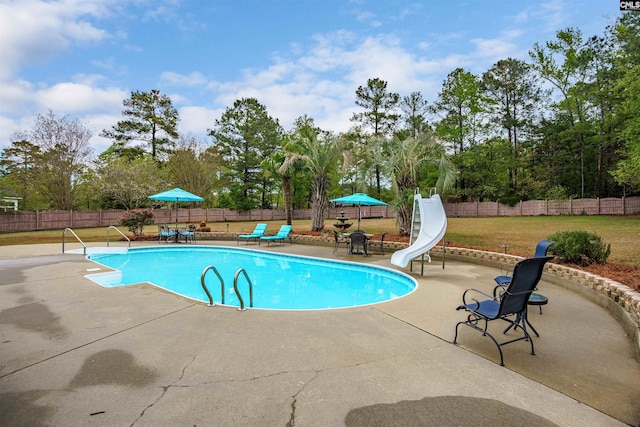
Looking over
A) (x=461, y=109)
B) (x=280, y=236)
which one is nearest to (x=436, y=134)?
(x=280, y=236)

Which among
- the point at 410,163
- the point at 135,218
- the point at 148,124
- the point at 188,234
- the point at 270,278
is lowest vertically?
the point at 270,278

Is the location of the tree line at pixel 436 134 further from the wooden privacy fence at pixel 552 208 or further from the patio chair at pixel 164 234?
the patio chair at pixel 164 234

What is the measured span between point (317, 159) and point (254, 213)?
17637 millimetres

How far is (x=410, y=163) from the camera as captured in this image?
11.7 meters

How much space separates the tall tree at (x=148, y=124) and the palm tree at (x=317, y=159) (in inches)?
851

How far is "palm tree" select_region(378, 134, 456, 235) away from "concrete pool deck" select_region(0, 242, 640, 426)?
285 inches

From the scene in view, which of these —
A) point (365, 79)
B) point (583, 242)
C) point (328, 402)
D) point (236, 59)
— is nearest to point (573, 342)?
point (328, 402)

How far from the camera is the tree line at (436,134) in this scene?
21922 millimetres

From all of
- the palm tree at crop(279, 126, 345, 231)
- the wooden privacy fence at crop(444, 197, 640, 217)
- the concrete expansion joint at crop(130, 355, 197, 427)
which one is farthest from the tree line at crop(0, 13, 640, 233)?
the concrete expansion joint at crop(130, 355, 197, 427)

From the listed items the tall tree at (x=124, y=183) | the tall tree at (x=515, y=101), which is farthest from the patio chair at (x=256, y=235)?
the tall tree at (x=515, y=101)

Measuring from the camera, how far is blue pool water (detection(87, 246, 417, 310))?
20.9 ft

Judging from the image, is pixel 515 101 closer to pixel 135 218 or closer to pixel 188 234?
pixel 188 234

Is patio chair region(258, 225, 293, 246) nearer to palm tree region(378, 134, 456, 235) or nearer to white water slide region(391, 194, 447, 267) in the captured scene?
palm tree region(378, 134, 456, 235)

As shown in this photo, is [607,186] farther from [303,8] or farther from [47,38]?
[47,38]
